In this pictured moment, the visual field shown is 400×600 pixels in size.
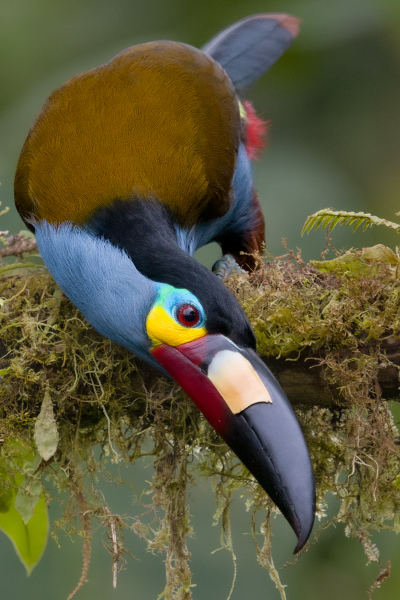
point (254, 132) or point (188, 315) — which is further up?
point (188, 315)

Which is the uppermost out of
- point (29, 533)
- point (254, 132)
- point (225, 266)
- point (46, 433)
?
point (46, 433)

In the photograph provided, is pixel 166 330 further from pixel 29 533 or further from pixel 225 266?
pixel 225 266

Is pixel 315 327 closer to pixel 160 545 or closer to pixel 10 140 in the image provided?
pixel 160 545

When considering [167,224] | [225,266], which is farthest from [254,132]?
[167,224]

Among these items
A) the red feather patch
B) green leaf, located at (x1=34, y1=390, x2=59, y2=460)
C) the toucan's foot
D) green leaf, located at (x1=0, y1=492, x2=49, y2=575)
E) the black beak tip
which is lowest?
green leaf, located at (x1=0, y1=492, x2=49, y2=575)

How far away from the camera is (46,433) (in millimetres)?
1928

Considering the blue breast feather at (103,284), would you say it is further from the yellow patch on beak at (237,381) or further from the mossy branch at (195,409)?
the yellow patch on beak at (237,381)

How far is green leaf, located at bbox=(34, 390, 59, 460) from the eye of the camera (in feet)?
6.31

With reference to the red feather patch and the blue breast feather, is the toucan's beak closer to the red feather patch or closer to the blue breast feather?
the blue breast feather

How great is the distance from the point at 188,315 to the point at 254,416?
0.94ft

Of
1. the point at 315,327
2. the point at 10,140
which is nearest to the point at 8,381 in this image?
the point at 315,327

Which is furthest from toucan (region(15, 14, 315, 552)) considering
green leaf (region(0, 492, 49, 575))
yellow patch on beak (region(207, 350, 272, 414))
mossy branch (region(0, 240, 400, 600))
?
green leaf (region(0, 492, 49, 575))

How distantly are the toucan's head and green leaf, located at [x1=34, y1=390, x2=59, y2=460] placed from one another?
25 cm

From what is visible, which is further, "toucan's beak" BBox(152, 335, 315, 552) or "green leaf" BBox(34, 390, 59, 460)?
"green leaf" BBox(34, 390, 59, 460)
